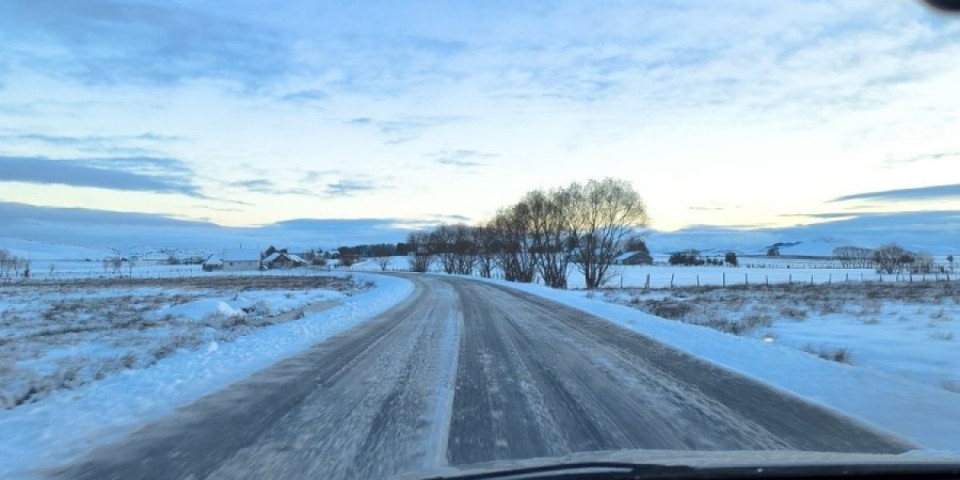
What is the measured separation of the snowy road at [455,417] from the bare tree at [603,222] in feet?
137

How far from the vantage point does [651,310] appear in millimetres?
22859

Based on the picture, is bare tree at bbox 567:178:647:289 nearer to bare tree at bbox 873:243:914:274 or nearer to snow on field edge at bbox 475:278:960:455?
snow on field edge at bbox 475:278:960:455

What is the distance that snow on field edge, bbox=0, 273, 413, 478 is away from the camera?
5457 millimetres

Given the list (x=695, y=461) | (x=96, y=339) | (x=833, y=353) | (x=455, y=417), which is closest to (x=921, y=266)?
(x=833, y=353)

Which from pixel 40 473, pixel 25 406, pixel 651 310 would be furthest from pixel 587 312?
pixel 40 473

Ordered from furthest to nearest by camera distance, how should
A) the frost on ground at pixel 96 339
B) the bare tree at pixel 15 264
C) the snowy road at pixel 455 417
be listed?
the bare tree at pixel 15 264
the frost on ground at pixel 96 339
the snowy road at pixel 455 417

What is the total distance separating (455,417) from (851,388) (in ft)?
17.4

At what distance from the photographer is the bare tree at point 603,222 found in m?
51.8

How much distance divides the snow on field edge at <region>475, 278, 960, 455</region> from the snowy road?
1.28ft

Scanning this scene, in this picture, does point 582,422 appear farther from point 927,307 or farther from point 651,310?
point 927,307

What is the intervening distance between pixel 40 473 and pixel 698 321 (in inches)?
653

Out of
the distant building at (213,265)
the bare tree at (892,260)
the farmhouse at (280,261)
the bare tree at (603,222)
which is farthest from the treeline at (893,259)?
the distant building at (213,265)

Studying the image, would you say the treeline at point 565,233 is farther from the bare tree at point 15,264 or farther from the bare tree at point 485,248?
the bare tree at point 15,264

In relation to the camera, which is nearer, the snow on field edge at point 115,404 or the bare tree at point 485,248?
the snow on field edge at point 115,404
